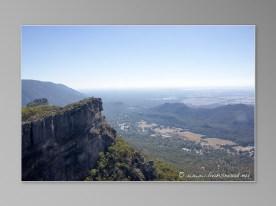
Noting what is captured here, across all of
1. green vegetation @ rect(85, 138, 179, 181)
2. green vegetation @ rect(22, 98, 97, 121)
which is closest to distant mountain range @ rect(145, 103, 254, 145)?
green vegetation @ rect(85, 138, 179, 181)

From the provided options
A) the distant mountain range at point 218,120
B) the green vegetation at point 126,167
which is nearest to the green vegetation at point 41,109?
the green vegetation at point 126,167

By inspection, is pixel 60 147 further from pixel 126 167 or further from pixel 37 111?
pixel 126 167

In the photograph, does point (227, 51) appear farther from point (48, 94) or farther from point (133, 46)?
point (48, 94)

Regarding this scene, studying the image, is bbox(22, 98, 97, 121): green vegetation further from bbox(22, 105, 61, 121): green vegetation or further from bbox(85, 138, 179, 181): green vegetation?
bbox(85, 138, 179, 181): green vegetation

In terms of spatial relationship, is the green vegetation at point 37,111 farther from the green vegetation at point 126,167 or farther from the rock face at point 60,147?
the green vegetation at point 126,167
